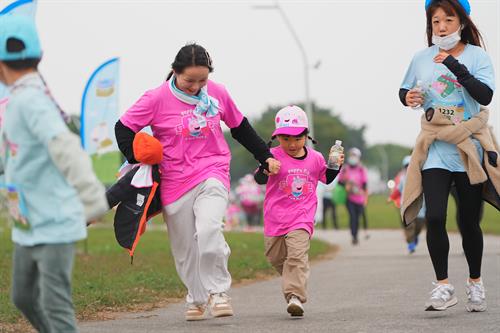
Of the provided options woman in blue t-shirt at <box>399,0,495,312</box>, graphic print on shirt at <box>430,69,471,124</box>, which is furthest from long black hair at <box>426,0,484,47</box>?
graphic print on shirt at <box>430,69,471,124</box>

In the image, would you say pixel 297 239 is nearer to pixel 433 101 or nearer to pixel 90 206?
pixel 433 101

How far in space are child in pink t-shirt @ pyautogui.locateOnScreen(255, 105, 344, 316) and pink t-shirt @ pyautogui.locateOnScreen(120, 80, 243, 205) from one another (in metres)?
0.68

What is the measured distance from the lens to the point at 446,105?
26.2ft

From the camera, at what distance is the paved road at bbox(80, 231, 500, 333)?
7.46 m

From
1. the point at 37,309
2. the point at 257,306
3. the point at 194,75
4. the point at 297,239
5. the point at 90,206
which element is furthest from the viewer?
the point at 257,306

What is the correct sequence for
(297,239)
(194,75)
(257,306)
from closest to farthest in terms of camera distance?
(194,75), (297,239), (257,306)

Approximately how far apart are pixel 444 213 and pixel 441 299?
62 cm

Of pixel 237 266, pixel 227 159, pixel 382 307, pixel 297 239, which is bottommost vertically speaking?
pixel 237 266

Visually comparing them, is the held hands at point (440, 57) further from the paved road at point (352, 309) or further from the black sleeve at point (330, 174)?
the paved road at point (352, 309)

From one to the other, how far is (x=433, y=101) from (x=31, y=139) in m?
3.77

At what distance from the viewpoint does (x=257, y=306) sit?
31.0 feet

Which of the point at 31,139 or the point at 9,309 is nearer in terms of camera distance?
the point at 31,139

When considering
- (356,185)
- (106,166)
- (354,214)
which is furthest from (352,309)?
(354,214)

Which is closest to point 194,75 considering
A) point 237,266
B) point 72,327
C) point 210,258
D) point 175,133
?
point 175,133
